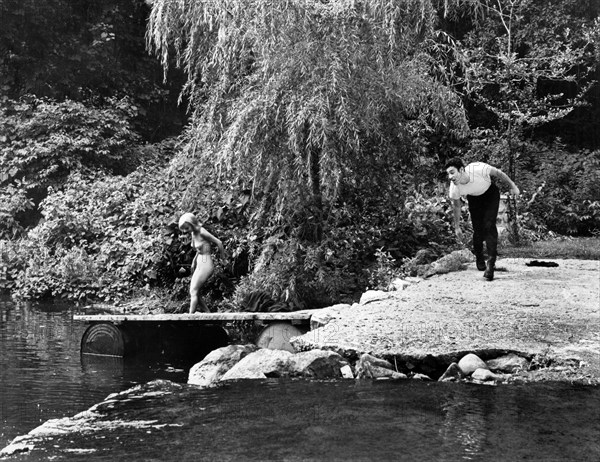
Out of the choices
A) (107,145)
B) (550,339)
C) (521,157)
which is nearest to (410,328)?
(550,339)

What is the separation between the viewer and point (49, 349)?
32.7 ft

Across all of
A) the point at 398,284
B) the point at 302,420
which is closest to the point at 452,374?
the point at 302,420

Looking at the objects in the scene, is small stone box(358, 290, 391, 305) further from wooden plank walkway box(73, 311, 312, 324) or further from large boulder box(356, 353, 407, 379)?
large boulder box(356, 353, 407, 379)

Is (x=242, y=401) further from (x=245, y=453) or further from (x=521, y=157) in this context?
(x=521, y=157)

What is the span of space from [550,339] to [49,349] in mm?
5979

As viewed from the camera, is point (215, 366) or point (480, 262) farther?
point (480, 262)

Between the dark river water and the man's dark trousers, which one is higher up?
the man's dark trousers

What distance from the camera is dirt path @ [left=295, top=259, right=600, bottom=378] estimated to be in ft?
24.1

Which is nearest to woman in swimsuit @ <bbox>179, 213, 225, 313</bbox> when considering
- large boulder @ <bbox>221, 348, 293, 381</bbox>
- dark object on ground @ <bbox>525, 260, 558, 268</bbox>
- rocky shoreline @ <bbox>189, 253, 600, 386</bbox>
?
rocky shoreline @ <bbox>189, 253, 600, 386</bbox>

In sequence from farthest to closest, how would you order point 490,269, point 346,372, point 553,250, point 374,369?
point 553,250, point 490,269, point 346,372, point 374,369

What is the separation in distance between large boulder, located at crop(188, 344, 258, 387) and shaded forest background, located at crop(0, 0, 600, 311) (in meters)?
2.87

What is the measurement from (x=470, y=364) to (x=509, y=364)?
0.34 m

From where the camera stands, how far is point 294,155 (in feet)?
36.7

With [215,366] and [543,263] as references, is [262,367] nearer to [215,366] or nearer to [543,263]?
[215,366]
